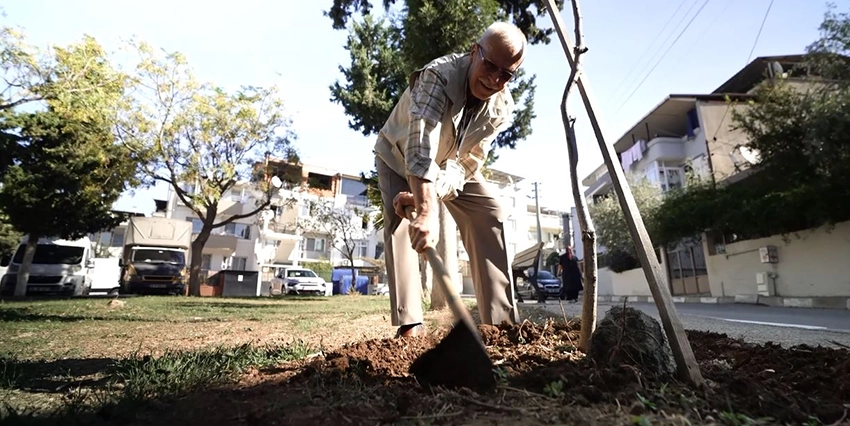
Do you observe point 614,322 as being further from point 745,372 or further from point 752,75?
point 752,75

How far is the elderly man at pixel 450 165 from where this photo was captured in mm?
2197

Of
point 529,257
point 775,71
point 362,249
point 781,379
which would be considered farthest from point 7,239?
point 775,71

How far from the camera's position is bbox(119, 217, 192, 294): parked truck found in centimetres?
1786

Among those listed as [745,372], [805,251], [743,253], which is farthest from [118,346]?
[743,253]

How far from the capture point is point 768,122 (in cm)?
1126

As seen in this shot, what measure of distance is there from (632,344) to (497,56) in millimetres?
1424

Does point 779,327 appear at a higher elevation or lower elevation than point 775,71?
lower

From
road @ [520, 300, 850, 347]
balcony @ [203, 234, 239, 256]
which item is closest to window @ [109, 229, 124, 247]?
balcony @ [203, 234, 239, 256]

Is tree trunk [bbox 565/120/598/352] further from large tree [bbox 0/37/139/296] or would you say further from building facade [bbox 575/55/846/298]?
large tree [bbox 0/37/139/296]

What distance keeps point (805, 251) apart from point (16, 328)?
→ 14.5 m

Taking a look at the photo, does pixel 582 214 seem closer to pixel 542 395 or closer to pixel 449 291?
pixel 449 291

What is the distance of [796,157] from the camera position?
10.8 meters

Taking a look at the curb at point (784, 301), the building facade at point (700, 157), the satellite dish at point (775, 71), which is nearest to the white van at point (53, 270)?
the curb at point (784, 301)

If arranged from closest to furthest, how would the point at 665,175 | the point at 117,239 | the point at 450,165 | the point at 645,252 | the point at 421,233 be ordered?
1. the point at 645,252
2. the point at 421,233
3. the point at 450,165
4. the point at 665,175
5. the point at 117,239
